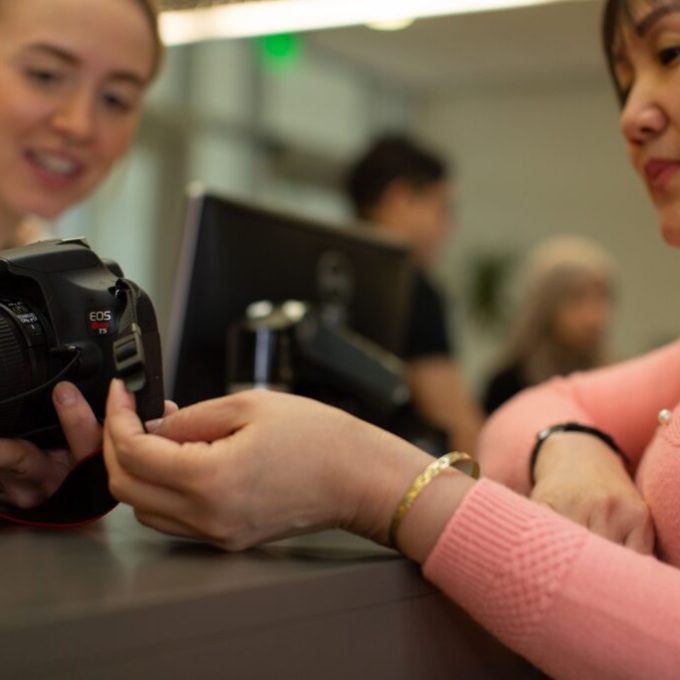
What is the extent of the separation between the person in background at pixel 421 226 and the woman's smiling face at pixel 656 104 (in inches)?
64.4

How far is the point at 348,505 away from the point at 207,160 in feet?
15.6

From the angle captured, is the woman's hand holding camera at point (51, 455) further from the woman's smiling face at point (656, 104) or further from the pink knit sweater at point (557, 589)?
the woman's smiling face at point (656, 104)

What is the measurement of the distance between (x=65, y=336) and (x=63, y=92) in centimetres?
81

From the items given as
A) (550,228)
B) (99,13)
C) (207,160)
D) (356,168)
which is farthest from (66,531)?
(550,228)

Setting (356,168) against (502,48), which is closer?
(356,168)

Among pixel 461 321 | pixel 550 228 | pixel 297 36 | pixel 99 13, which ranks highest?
pixel 297 36

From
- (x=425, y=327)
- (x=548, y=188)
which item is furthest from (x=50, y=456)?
(x=548, y=188)

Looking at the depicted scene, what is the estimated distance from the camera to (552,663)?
60 centimetres

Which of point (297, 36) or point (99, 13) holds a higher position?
point (297, 36)

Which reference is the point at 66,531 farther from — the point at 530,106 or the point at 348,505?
the point at 530,106

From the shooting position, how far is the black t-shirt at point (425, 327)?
99.8 inches

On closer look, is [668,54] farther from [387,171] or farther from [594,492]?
[387,171]

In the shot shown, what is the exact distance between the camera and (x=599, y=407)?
1028 millimetres

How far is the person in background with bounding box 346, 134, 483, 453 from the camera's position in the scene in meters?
2.54
